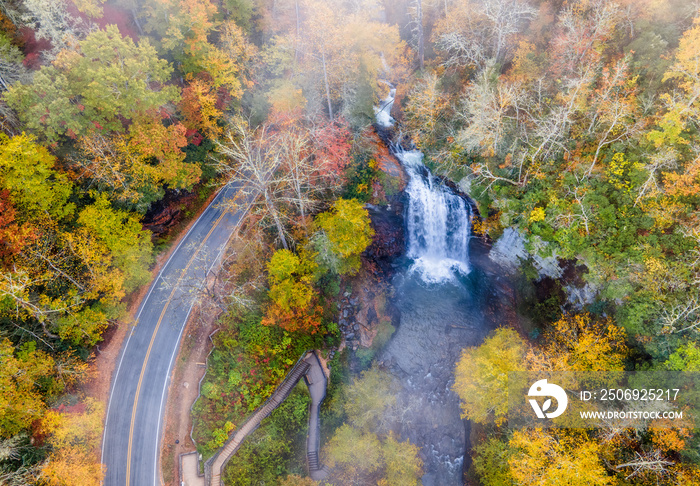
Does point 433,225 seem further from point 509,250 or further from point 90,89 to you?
point 90,89

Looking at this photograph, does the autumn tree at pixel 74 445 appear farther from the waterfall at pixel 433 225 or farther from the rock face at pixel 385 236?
the waterfall at pixel 433 225

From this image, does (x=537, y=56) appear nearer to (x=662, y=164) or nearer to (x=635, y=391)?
(x=662, y=164)

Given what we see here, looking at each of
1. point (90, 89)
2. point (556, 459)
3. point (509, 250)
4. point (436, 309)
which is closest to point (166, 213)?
point (90, 89)

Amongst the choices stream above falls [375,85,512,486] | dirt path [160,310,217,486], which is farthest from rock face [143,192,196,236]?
stream above falls [375,85,512,486]

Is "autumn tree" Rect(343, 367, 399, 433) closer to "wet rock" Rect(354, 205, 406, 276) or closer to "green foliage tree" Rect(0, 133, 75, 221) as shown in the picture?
"wet rock" Rect(354, 205, 406, 276)

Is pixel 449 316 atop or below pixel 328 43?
below

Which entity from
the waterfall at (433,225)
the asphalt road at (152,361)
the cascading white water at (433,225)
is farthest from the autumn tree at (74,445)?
the cascading white water at (433,225)

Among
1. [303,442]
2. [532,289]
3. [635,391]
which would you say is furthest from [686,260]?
[303,442]
